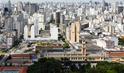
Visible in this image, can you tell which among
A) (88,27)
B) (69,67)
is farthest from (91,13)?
(69,67)

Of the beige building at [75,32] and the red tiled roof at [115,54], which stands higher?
the beige building at [75,32]

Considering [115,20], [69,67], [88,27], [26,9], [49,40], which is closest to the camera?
[69,67]

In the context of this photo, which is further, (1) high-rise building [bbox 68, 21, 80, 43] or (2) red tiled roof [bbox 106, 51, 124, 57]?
(1) high-rise building [bbox 68, 21, 80, 43]

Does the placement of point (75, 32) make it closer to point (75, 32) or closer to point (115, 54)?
point (75, 32)

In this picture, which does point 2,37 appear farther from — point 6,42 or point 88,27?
point 88,27

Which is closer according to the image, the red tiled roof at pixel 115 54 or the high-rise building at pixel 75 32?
the red tiled roof at pixel 115 54

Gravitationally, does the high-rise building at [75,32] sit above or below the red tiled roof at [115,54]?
above

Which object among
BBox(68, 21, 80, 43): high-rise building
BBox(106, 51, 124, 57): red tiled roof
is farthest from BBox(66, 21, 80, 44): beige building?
BBox(106, 51, 124, 57): red tiled roof

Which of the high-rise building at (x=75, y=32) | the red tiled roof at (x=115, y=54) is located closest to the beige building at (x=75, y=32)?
the high-rise building at (x=75, y=32)

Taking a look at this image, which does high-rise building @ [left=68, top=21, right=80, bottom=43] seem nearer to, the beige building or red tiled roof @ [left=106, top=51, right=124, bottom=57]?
the beige building

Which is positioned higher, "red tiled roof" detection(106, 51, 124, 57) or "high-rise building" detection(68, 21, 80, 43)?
"high-rise building" detection(68, 21, 80, 43)

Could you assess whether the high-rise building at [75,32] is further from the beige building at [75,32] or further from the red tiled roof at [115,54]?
the red tiled roof at [115,54]
